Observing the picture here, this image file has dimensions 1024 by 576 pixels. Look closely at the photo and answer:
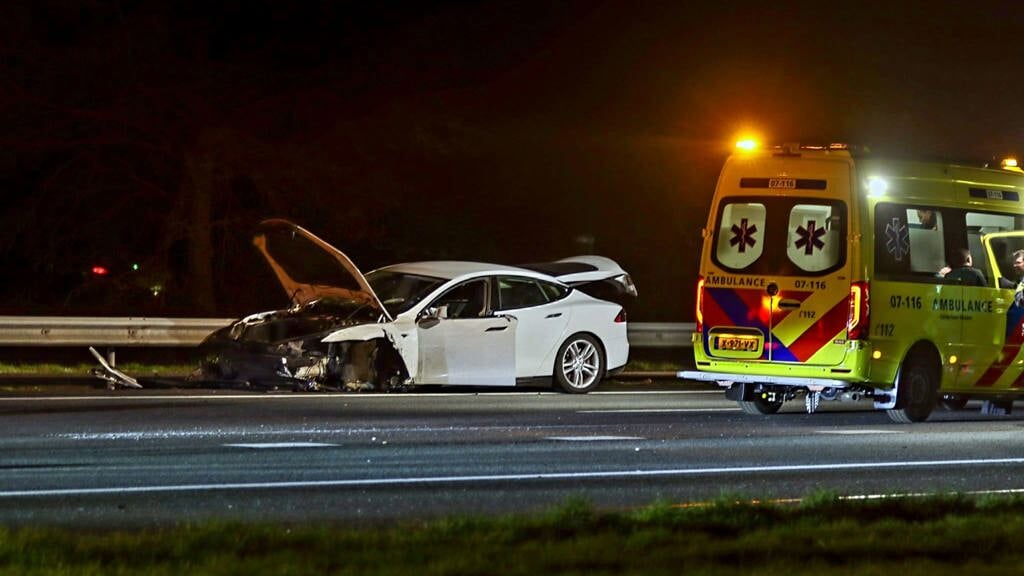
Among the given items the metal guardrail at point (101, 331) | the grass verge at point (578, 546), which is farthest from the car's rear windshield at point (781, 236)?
the metal guardrail at point (101, 331)

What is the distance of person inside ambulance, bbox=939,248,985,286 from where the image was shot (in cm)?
1534

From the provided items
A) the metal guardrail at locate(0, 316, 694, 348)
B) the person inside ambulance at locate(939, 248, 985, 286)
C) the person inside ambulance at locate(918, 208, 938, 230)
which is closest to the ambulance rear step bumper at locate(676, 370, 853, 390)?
the person inside ambulance at locate(939, 248, 985, 286)

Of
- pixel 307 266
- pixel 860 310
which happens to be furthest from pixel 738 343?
pixel 307 266

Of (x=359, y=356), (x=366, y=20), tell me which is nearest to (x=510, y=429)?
(x=359, y=356)

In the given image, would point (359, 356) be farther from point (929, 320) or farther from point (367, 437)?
point (929, 320)

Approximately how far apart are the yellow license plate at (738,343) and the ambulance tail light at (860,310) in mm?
959

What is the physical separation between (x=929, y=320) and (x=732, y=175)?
87.1 inches

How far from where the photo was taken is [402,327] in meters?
16.2

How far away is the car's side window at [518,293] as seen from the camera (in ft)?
56.6

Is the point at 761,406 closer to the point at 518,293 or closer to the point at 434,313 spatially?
the point at 518,293

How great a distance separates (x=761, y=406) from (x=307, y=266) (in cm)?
464

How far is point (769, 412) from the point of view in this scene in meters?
16.2

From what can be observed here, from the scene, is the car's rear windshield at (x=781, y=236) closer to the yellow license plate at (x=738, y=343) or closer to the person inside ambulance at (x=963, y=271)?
the yellow license plate at (x=738, y=343)

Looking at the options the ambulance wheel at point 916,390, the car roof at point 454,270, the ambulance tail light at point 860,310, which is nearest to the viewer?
the ambulance tail light at point 860,310
